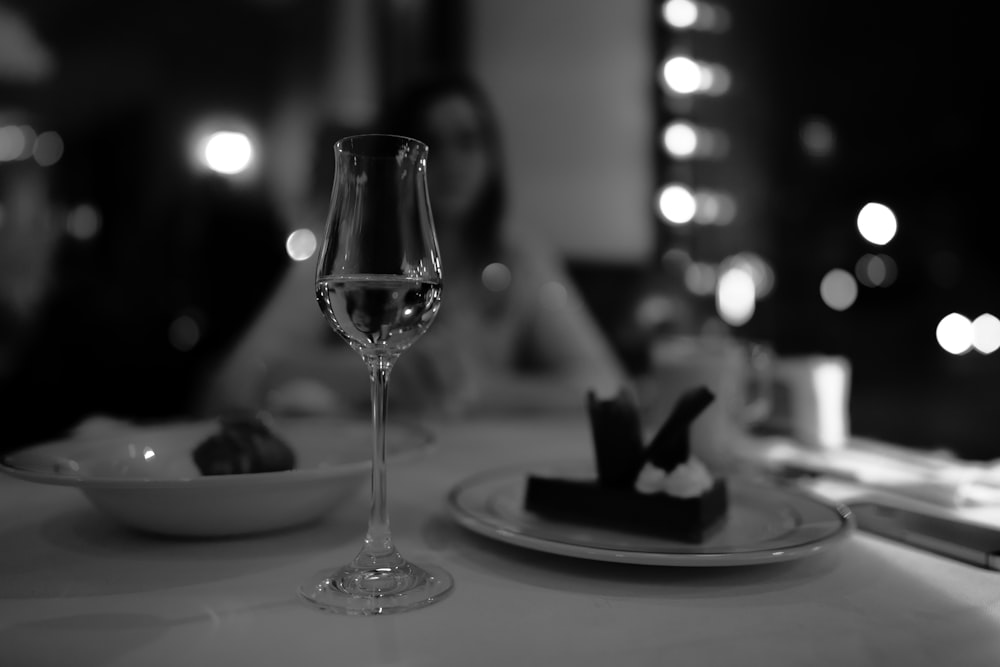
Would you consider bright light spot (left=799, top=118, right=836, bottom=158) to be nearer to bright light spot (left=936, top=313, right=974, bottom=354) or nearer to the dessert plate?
bright light spot (left=936, top=313, right=974, bottom=354)

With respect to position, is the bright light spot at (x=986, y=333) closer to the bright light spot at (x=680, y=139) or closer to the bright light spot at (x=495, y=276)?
the bright light spot at (x=680, y=139)

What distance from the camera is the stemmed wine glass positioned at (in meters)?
0.47

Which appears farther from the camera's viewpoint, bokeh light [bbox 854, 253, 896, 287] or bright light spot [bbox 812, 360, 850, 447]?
bokeh light [bbox 854, 253, 896, 287]

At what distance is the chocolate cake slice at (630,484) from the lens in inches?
21.2

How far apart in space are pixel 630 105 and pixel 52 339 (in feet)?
9.27

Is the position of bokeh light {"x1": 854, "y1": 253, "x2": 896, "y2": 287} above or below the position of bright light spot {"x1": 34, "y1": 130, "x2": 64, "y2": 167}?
below

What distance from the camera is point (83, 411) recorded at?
8.40ft

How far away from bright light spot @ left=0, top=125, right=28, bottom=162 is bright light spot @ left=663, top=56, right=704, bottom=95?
291 centimetres

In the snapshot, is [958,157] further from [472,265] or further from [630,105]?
[472,265]

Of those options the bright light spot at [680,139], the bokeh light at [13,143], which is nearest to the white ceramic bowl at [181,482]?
the bokeh light at [13,143]

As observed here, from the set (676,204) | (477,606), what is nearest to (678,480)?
(477,606)

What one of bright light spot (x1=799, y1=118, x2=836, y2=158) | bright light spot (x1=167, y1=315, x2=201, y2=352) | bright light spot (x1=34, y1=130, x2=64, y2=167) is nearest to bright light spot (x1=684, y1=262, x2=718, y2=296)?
bright light spot (x1=799, y1=118, x2=836, y2=158)

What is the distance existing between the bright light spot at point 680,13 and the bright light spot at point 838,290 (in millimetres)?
1841

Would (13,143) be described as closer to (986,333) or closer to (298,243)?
(298,243)
